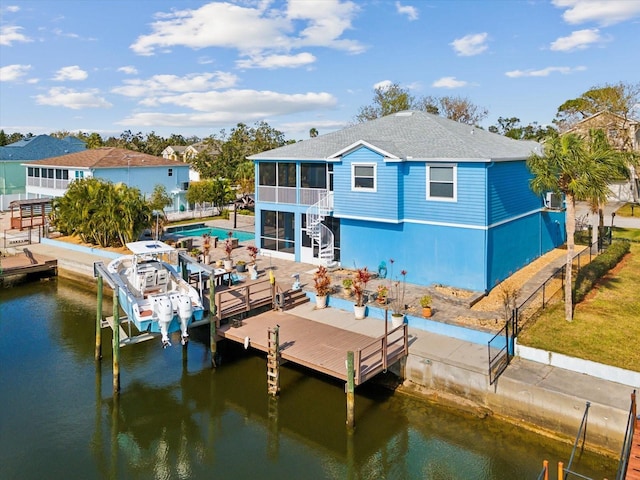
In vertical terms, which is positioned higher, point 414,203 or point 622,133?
point 622,133

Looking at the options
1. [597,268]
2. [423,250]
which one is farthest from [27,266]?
[597,268]

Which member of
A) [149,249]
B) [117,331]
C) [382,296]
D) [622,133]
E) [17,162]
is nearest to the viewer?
[117,331]

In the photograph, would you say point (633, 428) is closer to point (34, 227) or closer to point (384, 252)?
point (384, 252)

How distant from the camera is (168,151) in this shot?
10475 cm

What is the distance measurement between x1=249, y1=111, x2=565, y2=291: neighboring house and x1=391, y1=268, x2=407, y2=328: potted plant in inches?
25.0

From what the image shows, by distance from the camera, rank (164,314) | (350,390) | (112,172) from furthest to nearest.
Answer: (112,172) → (164,314) → (350,390)

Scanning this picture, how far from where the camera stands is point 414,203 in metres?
21.5

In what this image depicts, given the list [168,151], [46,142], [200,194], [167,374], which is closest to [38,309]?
[167,374]

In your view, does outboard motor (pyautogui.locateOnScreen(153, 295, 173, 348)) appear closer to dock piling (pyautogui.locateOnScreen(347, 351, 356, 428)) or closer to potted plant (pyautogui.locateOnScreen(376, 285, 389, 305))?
dock piling (pyautogui.locateOnScreen(347, 351, 356, 428))

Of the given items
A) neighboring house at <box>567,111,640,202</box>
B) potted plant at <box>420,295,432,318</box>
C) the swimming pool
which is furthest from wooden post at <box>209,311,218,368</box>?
neighboring house at <box>567,111,640,202</box>

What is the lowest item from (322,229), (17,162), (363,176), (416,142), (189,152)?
(322,229)

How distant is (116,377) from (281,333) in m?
5.38

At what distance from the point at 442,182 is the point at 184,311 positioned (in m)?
11.6

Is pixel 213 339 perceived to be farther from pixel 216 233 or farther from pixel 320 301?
pixel 216 233
